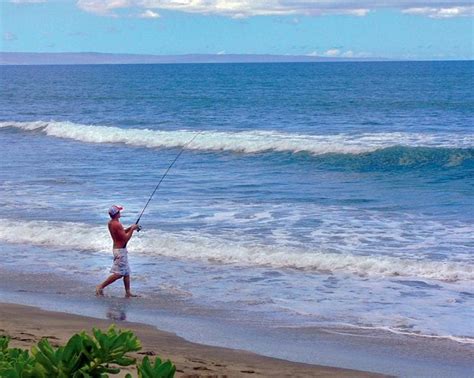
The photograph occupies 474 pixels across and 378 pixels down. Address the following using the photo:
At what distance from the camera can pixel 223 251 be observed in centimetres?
1224

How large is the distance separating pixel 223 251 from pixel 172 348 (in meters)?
4.40

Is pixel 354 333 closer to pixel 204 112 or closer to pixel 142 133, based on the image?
pixel 142 133

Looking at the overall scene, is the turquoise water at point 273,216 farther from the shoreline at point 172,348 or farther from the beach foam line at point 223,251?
the shoreline at point 172,348

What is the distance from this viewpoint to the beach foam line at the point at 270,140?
25.9 metres

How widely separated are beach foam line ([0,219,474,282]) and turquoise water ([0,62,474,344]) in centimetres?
3

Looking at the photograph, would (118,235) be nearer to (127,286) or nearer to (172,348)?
(127,286)

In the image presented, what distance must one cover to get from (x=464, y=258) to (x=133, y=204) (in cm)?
692

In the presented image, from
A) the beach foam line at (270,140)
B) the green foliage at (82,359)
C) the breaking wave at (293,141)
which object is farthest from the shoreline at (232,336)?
the beach foam line at (270,140)

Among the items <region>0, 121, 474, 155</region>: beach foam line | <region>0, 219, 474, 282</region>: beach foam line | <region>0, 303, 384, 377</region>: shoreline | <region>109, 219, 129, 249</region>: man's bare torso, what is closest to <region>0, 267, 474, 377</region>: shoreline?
<region>0, 303, 384, 377</region>: shoreline

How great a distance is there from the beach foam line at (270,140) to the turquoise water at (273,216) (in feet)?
0.23

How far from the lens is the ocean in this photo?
9648mm

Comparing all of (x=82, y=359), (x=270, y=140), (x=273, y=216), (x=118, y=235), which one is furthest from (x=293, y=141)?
(x=82, y=359)

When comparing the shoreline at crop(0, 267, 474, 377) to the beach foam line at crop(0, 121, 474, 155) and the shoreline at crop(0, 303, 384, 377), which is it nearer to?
the shoreline at crop(0, 303, 384, 377)

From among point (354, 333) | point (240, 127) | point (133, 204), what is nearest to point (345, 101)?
point (240, 127)
